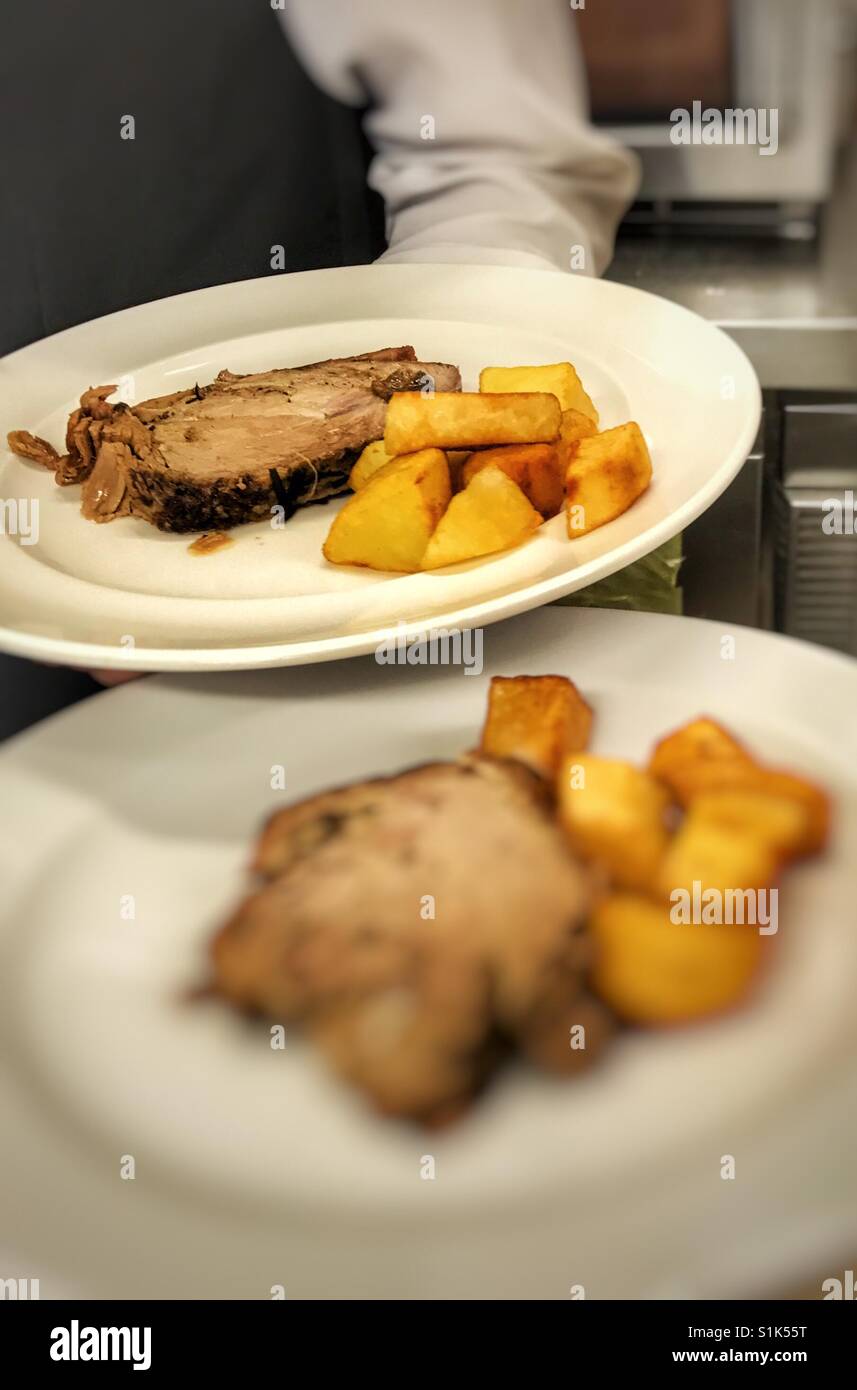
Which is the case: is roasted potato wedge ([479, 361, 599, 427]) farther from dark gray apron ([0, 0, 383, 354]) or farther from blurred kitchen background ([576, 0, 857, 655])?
dark gray apron ([0, 0, 383, 354])

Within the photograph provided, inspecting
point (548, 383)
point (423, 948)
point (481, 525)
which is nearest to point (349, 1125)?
point (423, 948)

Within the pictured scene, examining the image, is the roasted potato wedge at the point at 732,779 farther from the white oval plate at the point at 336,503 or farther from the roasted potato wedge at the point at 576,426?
the roasted potato wedge at the point at 576,426

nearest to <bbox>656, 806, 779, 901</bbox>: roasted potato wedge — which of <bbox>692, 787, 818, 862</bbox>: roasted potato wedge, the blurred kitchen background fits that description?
<bbox>692, 787, 818, 862</bbox>: roasted potato wedge

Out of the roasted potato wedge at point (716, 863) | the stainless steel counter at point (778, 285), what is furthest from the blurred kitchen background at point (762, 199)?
the roasted potato wedge at point (716, 863)

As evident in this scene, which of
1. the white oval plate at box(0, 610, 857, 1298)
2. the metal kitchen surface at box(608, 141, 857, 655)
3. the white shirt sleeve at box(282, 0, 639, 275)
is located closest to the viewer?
the white oval plate at box(0, 610, 857, 1298)

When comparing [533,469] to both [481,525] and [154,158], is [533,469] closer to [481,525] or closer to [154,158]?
[481,525]
